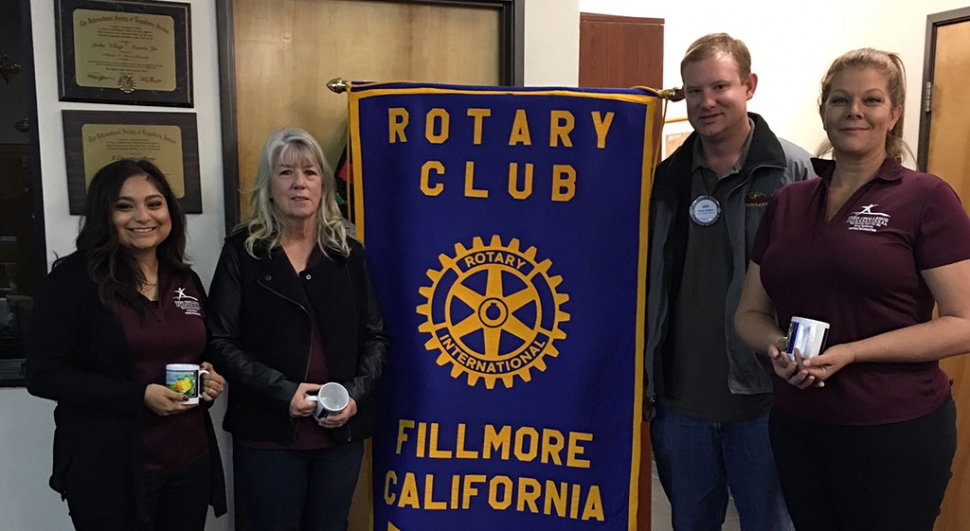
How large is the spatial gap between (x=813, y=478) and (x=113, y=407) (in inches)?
56.2

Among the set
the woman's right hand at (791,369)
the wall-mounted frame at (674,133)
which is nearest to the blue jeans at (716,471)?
the woman's right hand at (791,369)

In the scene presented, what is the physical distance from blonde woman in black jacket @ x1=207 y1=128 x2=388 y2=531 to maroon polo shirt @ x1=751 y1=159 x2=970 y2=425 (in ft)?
3.41

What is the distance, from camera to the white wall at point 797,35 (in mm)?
2869

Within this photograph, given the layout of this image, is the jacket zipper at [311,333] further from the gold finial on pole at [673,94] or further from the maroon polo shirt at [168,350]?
the gold finial on pole at [673,94]

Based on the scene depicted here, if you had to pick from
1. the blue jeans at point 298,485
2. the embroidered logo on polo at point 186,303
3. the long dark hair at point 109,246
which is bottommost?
the blue jeans at point 298,485

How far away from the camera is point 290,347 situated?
5.49ft

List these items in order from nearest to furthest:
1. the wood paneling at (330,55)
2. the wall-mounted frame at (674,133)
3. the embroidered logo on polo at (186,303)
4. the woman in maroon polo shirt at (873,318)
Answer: the woman in maroon polo shirt at (873,318) → the embroidered logo on polo at (186,303) → the wood paneling at (330,55) → the wall-mounted frame at (674,133)

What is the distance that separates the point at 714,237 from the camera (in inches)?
67.6

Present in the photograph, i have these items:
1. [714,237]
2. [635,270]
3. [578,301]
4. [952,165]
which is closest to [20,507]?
[578,301]

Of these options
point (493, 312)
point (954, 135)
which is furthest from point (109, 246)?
point (954, 135)

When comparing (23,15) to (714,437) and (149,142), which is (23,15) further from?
(714,437)

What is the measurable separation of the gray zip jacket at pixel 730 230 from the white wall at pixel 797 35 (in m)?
1.59

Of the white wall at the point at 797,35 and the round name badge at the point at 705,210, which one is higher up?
the white wall at the point at 797,35

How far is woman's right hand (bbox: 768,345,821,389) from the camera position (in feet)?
4.12
